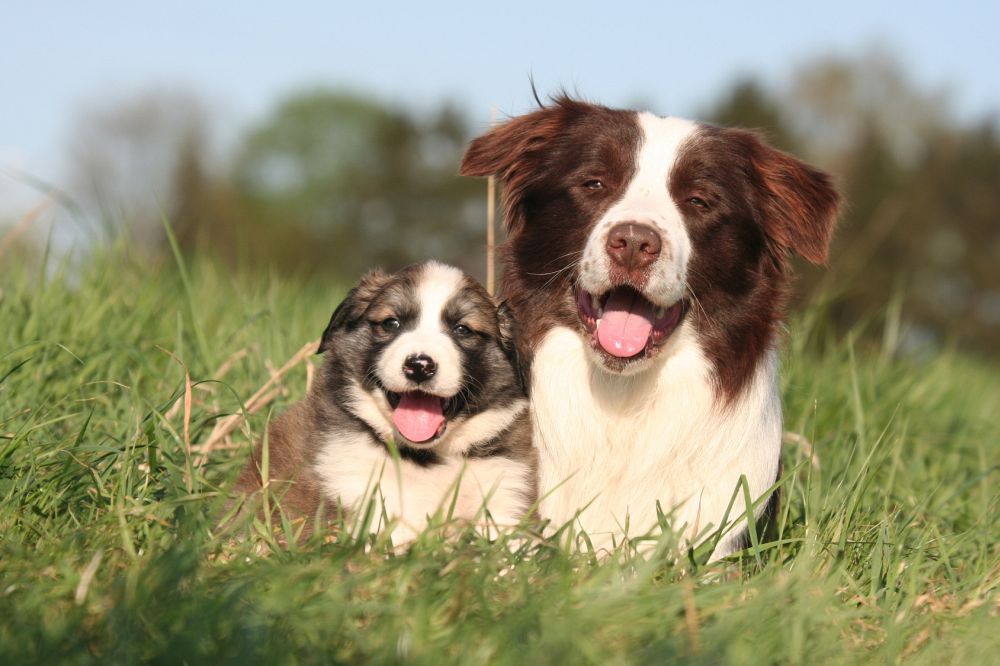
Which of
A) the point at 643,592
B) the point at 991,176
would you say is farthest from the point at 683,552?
the point at 991,176

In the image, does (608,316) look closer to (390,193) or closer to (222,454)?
(222,454)

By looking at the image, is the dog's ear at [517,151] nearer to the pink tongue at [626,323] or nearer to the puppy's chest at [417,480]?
the pink tongue at [626,323]

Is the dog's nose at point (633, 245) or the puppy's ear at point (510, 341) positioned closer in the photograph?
the dog's nose at point (633, 245)

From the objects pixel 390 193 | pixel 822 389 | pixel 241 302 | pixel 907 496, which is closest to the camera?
pixel 907 496

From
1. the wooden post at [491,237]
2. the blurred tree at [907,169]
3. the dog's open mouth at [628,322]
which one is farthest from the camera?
the blurred tree at [907,169]

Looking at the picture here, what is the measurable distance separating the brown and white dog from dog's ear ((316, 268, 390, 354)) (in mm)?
544

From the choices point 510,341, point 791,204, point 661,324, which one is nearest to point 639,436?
point 661,324

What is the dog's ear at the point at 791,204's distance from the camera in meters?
4.30

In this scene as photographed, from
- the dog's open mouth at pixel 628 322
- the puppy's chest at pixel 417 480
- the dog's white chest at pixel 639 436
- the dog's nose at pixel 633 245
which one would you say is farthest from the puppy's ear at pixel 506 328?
the dog's nose at pixel 633 245

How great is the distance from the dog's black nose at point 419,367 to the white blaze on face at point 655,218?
2.07 feet

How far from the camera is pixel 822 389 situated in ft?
20.1

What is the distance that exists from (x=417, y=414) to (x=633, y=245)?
99cm

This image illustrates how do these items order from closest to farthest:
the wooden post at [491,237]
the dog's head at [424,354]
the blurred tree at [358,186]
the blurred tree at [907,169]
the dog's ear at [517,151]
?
the dog's head at [424,354] < the dog's ear at [517,151] < the wooden post at [491,237] < the blurred tree at [907,169] < the blurred tree at [358,186]

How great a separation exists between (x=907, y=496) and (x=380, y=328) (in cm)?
270
